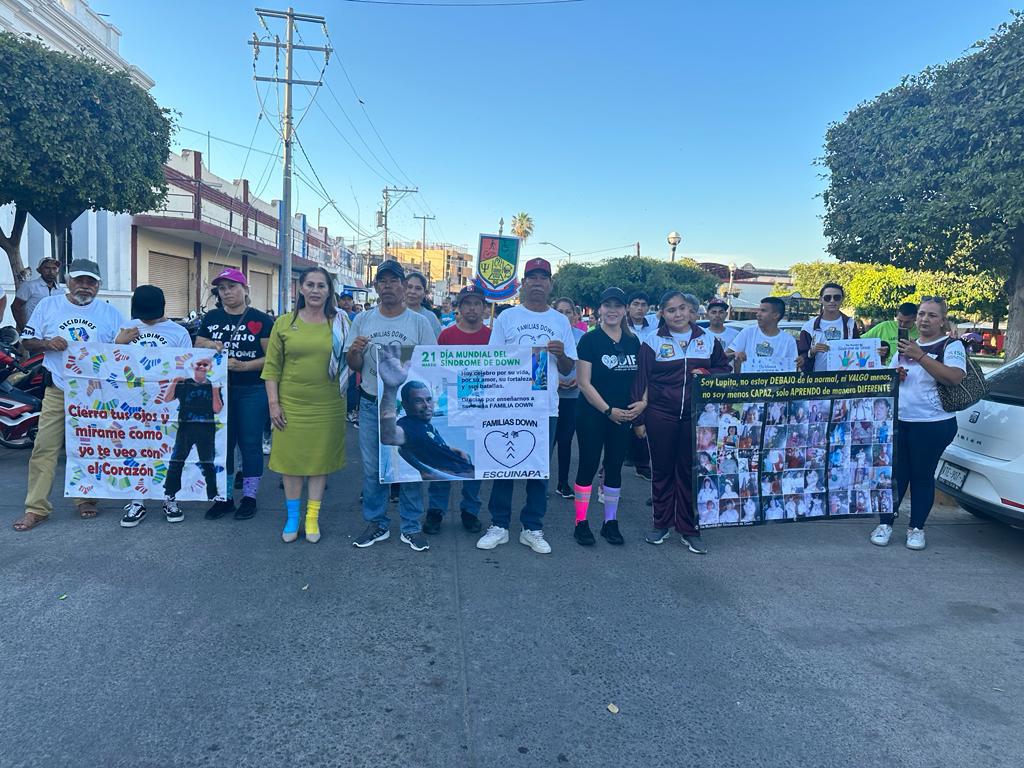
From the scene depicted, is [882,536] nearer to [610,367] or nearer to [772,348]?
[772,348]

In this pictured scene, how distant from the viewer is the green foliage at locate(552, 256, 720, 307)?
42.1 meters

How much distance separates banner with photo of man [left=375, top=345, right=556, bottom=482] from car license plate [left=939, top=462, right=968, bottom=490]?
3309 millimetres

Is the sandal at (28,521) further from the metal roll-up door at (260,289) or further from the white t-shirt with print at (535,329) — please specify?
the metal roll-up door at (260,289)

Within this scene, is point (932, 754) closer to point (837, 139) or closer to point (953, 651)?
point (953, 651)

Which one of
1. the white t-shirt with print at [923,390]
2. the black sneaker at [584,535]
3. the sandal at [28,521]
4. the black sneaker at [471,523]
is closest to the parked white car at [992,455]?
the white t-shirt with print at [923,390]

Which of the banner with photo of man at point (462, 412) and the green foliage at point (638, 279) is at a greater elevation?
the green foliage at point (638, 279)

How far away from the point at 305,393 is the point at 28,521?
2.27 m

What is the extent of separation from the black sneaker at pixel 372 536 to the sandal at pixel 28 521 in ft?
7.74

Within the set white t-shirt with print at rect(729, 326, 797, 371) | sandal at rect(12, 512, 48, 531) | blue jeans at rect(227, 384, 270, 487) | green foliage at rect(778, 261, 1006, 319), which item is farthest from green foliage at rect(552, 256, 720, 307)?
sandal at rect(12, 512, 48, 531)

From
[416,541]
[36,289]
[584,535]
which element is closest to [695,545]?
[584,535]

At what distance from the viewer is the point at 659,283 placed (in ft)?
137

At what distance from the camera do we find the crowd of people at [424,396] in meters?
4.58

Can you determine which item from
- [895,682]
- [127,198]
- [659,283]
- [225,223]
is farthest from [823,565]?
[659,283]

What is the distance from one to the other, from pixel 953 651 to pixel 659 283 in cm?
3985
